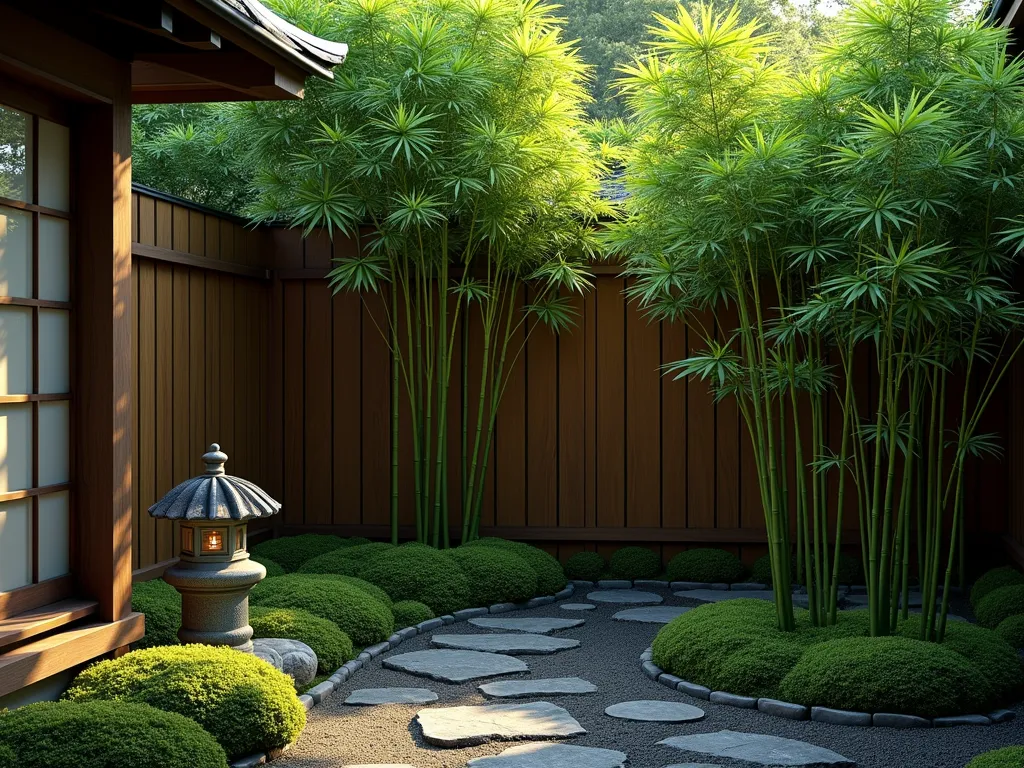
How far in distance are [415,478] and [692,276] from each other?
2.31m

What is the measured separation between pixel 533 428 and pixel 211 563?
3.29m

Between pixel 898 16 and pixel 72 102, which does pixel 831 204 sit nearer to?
pixel 898 16

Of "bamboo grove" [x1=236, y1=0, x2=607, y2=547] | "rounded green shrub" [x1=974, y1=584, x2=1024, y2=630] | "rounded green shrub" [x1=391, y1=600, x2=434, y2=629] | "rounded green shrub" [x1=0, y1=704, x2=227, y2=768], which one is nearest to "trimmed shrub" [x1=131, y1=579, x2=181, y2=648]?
"rounded green shrub" [x1=0, y1=704, x2=227, y2=768]

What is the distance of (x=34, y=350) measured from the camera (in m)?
3.46

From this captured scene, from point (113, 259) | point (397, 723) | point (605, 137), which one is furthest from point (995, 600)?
point (113, 259)

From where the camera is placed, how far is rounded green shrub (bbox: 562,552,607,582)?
266 inches

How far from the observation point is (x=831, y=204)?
421cm

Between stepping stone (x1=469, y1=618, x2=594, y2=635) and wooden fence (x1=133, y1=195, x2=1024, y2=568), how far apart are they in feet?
4.29

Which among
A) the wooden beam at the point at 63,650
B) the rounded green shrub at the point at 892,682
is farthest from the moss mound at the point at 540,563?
the wooden beam at the point at 63,650

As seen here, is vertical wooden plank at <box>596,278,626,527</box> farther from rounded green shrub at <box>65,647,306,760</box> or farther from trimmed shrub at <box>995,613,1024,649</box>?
rounded green shrub at <box>65,647,306,760</box>

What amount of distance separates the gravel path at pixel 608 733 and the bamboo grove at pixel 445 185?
2.24 m

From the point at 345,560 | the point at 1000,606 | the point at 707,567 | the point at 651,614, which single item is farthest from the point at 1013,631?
the point at 345,560

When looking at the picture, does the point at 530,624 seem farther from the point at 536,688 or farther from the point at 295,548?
the point at 295,548

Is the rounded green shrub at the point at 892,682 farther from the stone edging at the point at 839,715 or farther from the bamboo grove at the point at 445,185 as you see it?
the bamboo grove at the point at 445,185
